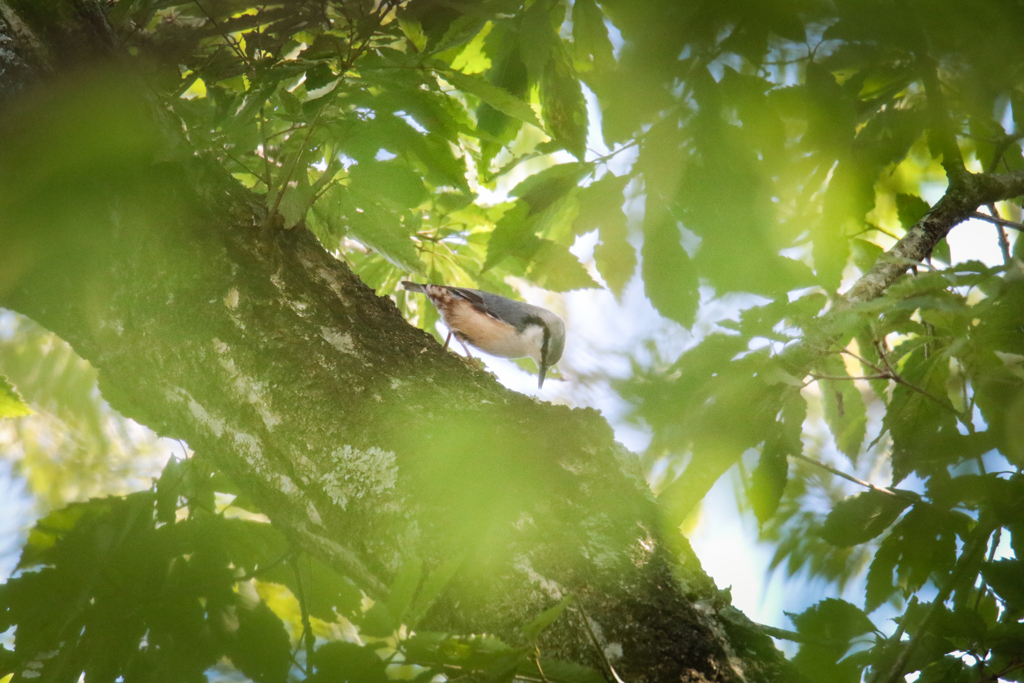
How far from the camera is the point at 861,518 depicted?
123 cm

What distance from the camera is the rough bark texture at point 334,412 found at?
113cm

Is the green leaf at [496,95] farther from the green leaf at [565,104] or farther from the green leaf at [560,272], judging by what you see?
the green leaf at [560,272]

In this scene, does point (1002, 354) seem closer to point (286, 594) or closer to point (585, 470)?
point (585, 470)

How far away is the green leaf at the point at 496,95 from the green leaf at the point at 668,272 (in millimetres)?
400

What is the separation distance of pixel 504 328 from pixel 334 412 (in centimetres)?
186

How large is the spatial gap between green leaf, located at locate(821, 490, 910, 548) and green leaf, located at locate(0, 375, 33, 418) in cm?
197

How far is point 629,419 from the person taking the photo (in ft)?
4.09

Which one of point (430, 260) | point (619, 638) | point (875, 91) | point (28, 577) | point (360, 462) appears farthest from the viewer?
point (430, 260)

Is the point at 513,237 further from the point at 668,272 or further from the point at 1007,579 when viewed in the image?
the point at 1007,579

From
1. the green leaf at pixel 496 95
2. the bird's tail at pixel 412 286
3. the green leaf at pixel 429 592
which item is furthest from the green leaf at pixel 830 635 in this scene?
the bird's tail at pixel 412 286

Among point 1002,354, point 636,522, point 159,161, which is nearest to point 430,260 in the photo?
point 159,161

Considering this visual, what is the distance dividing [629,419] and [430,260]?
122 cm

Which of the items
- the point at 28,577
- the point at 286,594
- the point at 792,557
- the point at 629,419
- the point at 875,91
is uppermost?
the point at 875,91

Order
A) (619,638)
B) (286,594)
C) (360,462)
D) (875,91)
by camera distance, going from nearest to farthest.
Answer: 1. (619,638)
2. (875,91)
3. (360,462)
4. (286,594)
